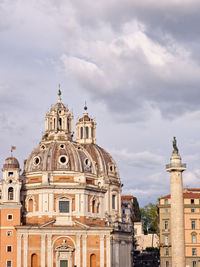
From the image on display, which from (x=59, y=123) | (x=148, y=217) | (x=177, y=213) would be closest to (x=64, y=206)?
(x=59, y=123)

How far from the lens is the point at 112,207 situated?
346 feet

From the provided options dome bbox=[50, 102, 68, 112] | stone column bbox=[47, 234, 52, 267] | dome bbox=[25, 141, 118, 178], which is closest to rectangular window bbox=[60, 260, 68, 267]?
stone column bbox=[47, 234, 52, 267]

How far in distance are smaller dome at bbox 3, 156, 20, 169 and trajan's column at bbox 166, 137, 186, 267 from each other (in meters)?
25.2

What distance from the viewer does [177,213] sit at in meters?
76.2

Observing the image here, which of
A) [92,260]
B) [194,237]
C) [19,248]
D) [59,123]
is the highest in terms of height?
[59,123]

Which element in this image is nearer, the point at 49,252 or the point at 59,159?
the point at 49,252

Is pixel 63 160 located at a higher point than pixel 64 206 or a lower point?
higher

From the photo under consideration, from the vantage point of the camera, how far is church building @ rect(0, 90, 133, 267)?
8612 cm

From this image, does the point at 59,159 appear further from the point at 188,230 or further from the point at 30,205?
the point at 188,230

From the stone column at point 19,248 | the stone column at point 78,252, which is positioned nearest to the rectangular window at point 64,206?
the stone column at point 78,252

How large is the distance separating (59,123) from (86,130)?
47.9 feet

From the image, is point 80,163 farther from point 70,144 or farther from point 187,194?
point 187,194

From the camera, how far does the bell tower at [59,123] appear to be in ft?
327

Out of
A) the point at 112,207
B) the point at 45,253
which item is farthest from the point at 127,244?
the point at 45,253
